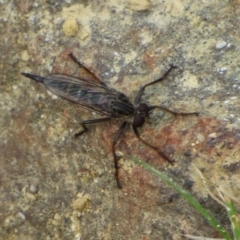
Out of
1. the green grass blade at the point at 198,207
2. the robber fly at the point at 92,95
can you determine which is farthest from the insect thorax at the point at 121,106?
the green grass blade at the point at 198,207

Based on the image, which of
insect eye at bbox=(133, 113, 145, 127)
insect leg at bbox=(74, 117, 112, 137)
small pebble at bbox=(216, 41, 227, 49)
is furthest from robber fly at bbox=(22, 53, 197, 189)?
small pebble at bbox=(216, 41, 227, 49)

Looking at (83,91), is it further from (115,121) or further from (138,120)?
(138,120)

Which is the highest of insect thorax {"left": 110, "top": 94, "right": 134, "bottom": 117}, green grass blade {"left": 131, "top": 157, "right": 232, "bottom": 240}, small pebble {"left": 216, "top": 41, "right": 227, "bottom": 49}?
small pebble {"left": 216, "top": 41, "right": 227, "bottom": 49}

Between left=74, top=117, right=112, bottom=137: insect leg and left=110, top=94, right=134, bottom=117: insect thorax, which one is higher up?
left=110, top=94, right=134, bottom=117: insect thorax

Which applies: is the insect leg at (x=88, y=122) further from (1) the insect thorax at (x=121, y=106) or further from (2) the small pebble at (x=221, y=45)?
(2) the small pebble at (x=221, y=45)

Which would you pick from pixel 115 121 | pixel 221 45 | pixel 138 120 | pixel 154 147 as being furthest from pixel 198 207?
pixel 221 45

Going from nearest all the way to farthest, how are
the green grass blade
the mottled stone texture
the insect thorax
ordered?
the green grass blade, the mottled stone texture, the insect thorax

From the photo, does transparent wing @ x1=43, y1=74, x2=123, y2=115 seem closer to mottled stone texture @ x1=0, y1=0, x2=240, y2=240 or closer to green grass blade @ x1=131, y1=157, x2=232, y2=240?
mottled stone texture @ x1=0, y1=0, x2=240, y2=240
